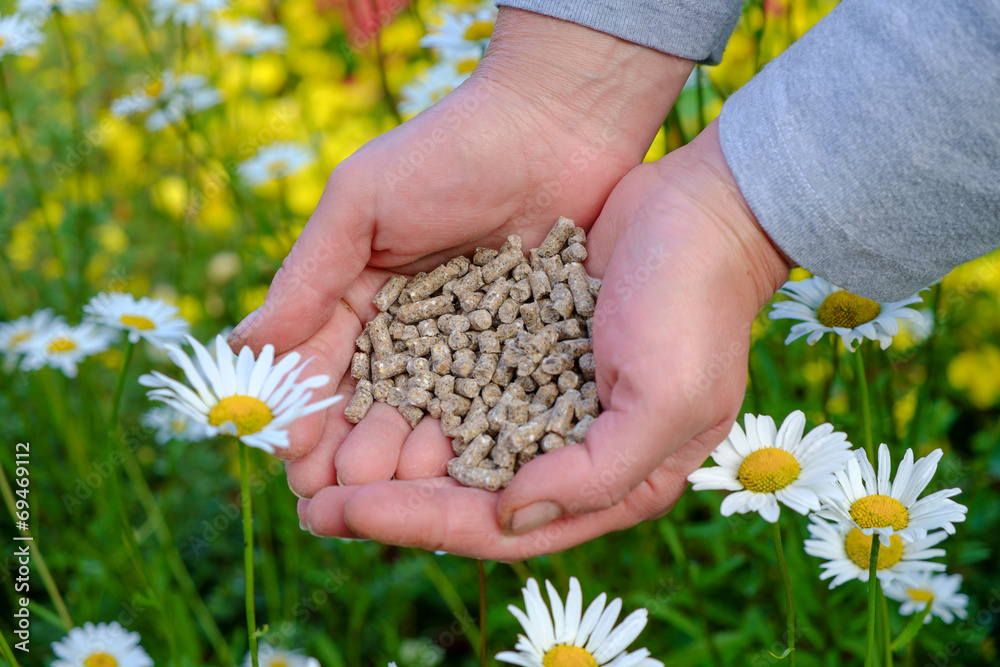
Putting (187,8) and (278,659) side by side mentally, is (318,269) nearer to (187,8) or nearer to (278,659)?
(278,659)

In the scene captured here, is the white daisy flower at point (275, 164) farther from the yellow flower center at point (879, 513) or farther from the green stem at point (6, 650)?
the yellow flower center at point (879, 513)

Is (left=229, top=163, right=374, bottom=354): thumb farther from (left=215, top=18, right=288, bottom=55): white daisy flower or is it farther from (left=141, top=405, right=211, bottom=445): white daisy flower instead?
(left=215, top=18, right=288, bottom=55): white daisy flower

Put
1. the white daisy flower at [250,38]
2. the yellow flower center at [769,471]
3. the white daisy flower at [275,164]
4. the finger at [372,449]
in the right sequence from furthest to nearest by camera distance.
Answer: the white daisy flower at [250,38] < the white daisy flower at [275,164] < the finger at [372,449] < the yellow flower center at [769,471]

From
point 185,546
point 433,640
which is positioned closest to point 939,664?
point 433,640

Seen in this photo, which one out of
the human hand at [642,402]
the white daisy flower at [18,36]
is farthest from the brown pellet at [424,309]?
the white daisy flower at [18,36]

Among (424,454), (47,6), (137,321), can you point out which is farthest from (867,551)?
(47,6)

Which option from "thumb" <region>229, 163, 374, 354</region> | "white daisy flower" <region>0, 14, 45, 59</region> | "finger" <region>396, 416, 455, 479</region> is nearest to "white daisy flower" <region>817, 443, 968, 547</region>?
"finger" <region>396, 416, 455, 479</region>
